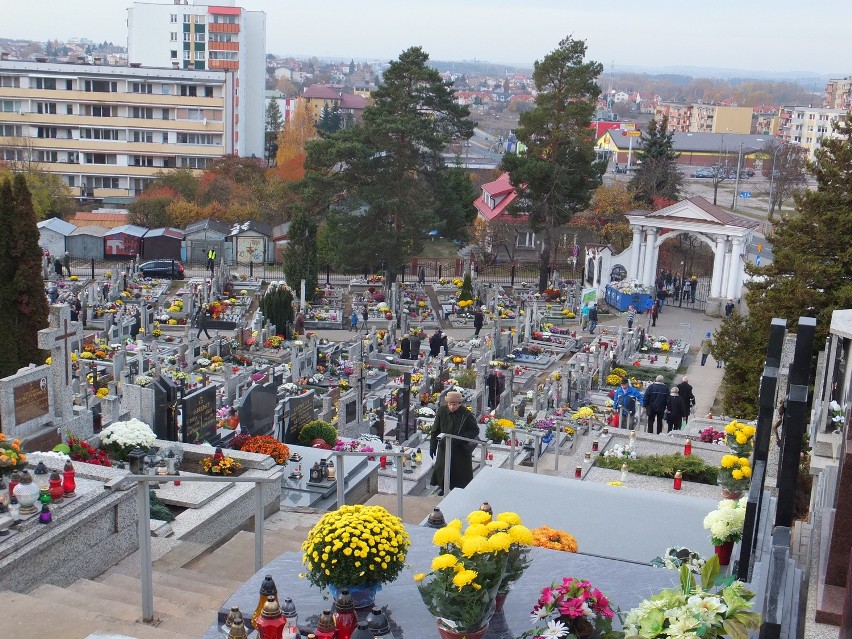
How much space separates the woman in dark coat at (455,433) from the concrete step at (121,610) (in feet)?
11.6

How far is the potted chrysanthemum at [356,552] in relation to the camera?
5.17 metres

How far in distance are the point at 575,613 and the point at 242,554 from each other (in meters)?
4.50

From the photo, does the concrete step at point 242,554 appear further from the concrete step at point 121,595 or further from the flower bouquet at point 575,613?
the flower bouquet at point 575,613

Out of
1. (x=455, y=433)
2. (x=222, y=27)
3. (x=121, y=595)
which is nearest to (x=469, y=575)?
(x=121, y=595)

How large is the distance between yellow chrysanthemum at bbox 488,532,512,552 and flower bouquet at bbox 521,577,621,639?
0.30 meters

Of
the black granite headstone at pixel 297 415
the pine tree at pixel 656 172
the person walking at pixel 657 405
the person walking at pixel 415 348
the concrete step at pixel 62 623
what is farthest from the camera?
the pine tree at pixel 656 172

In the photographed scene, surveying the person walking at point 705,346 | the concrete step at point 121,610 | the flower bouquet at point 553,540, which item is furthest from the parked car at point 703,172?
the concrete step at point 121,610

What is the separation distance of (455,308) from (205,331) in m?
9.03

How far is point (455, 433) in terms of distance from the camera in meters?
9.72

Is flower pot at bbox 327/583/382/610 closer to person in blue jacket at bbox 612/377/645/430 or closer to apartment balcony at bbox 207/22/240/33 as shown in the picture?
person in blue jacket at bbox 612/377/645/430

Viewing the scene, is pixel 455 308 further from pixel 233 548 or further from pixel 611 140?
pixel 611 140

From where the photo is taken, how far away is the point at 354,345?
2306 centimetres

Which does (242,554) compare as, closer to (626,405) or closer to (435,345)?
(626,405)

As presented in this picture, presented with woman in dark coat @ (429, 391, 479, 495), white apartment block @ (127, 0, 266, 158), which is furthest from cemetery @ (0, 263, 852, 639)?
white apartment block @ (127, 0, 266, 158)
